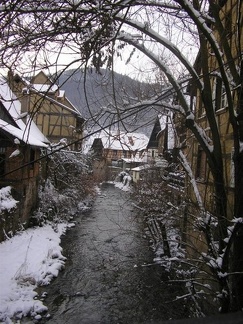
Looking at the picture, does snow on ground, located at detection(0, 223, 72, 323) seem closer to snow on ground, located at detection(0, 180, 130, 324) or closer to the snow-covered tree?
snow on ground, located at detection(0, 180, 130, 324)

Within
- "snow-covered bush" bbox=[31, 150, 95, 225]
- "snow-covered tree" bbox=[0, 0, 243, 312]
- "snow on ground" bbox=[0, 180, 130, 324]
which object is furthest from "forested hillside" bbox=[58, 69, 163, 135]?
"snow-covered bush" bbox=[31, 150, 95, 225]

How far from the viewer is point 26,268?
10914 mm

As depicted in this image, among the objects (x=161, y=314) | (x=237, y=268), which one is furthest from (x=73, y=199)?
(x=237, y=268)

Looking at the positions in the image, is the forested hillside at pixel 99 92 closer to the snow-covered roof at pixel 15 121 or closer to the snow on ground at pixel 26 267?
the snow-covered roof at pixel 15 121

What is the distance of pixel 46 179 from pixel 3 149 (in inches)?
225

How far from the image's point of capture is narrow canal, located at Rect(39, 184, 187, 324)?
8664mm

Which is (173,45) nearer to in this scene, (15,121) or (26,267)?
(15,121)

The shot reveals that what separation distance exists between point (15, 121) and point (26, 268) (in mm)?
5890

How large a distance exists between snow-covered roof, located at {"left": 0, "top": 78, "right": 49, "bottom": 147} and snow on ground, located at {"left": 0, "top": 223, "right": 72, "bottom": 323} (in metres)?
4.23

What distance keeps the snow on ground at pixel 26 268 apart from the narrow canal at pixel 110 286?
396mm

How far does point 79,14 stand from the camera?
325 cm

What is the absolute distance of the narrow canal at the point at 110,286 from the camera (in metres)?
8.66

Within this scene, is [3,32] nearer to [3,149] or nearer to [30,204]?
[3,149]

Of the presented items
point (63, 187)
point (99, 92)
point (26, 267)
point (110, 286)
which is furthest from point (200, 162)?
point (63, 187)
